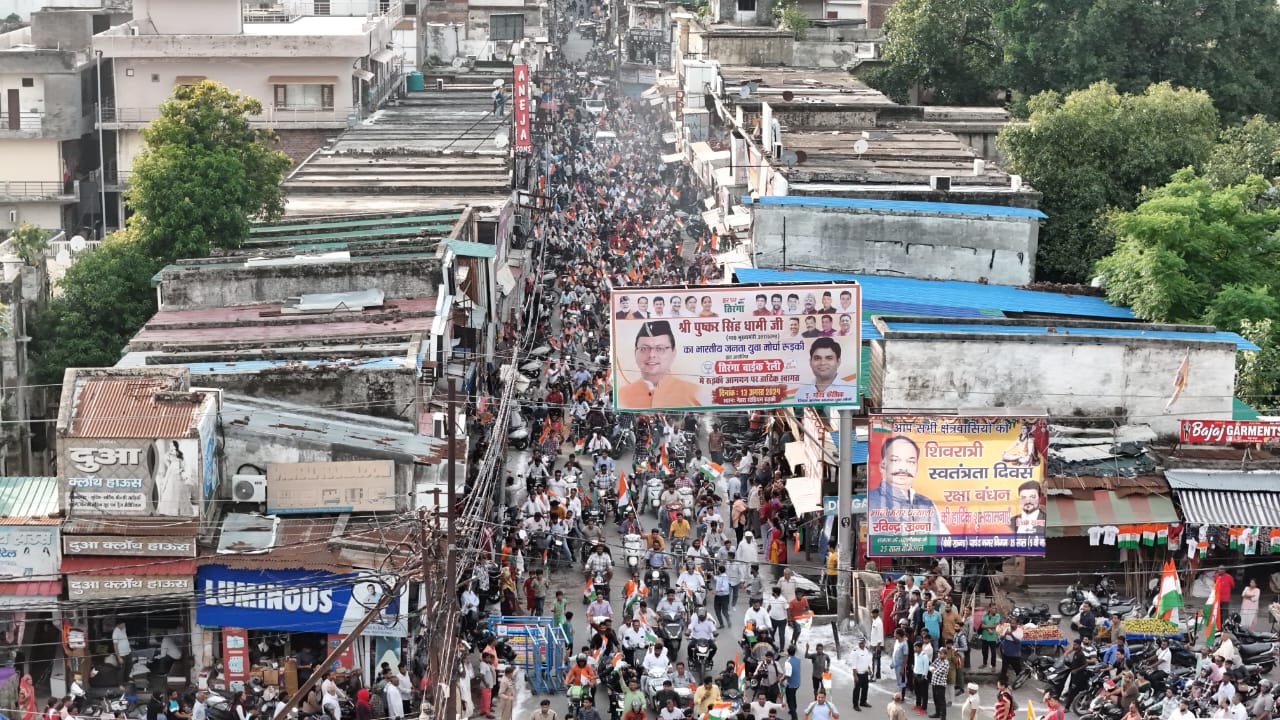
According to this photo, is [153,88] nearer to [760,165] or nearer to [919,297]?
[760,165]

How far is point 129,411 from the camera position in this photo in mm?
20094

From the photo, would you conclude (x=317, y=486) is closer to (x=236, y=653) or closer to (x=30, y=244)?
(x=236, y=653)

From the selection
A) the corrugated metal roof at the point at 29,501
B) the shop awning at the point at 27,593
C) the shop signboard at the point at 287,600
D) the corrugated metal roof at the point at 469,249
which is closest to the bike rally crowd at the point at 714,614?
the shop signboard at the point at 287,600

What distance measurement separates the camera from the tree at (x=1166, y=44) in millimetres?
51000

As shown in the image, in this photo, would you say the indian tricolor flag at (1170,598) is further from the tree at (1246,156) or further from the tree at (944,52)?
the tree at (944,52)

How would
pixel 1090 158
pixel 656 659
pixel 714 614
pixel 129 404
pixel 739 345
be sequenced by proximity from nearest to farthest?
pixel 656 659 → pixel 129 404 → pixel 714 614 → pixel 739 345 → pixel 1090 158

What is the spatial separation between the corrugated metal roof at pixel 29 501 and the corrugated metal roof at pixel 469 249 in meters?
9.26

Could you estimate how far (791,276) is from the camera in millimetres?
32469

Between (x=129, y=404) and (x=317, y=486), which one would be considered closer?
(x=129, y=404)

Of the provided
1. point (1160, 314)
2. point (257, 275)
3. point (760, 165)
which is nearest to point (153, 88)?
point (760, 165)

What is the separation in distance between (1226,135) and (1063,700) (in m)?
24.7

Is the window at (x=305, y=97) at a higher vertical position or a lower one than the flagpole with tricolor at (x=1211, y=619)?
higher

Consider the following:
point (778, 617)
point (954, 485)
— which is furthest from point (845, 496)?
point (778, 617)

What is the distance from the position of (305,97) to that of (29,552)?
30748 millimetres
